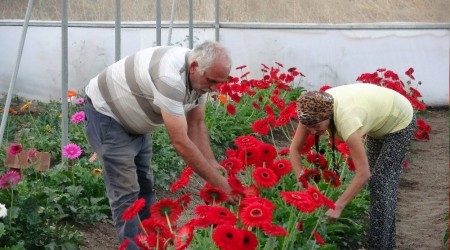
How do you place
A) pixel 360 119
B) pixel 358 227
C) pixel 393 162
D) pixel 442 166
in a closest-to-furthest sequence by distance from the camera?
pixel 360 119, pixel 393 162, pixel 358 227, pixel 442 166

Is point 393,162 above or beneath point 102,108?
beneath

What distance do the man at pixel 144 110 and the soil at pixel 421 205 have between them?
781 millimetres

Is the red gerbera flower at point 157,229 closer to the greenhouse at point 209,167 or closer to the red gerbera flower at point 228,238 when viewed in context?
the greenhouse at point 209,167

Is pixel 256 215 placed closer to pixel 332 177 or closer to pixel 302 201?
pixel 302 201

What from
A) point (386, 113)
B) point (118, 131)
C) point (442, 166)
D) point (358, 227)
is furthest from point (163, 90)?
point (442, 166)

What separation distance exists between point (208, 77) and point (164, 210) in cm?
82

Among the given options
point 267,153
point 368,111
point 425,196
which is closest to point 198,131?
point 267,153

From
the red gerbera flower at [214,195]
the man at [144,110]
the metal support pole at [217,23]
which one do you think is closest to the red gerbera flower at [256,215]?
the red gerbera flower at [214,195]

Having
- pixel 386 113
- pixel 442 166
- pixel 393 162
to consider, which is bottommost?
pixel 442 166

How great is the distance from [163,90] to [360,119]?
1.05 metres

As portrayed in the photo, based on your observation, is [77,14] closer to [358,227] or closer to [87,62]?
[87,62]

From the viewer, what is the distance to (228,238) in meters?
2.86

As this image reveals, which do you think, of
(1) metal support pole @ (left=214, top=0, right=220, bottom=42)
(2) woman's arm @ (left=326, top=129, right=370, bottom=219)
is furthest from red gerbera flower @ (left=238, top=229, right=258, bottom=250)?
(1) metal support pole @ (left=214, top=0, right=220, bottom=42)

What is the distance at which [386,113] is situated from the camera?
184 inches
